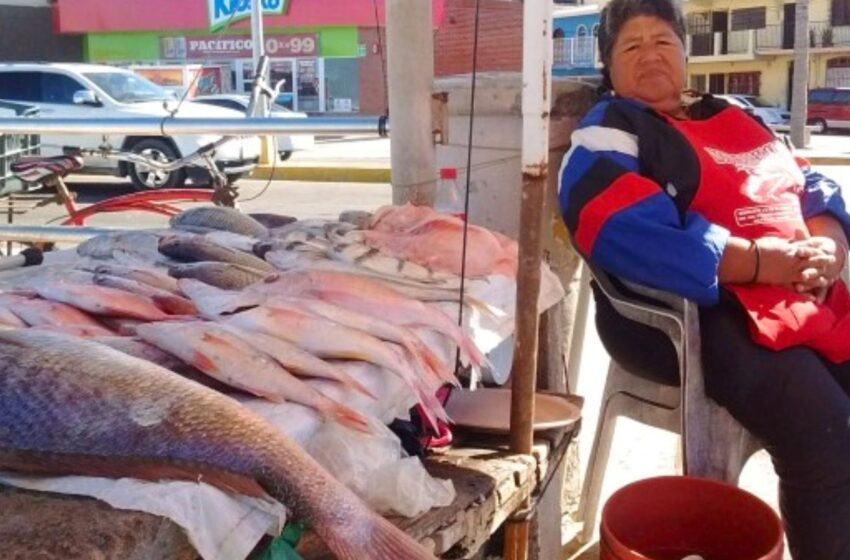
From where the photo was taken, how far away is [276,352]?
220cm

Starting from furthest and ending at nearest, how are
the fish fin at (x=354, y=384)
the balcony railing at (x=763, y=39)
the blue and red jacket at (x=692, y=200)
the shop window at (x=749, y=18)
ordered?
the shop window at (x=749, y=18)
the balcony railing at (x=763, y=39)
the blue and red jacket at (x=692, y=200)
the fish fin at (x=354, y=384)

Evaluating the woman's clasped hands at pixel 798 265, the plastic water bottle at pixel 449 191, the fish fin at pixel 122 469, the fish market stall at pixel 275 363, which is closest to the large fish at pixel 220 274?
the fish market stall at pixel 275 363

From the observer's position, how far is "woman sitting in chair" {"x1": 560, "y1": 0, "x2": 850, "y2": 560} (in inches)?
105

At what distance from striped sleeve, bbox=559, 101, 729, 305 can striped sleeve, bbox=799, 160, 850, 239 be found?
0.54m

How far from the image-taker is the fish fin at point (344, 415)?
6.93 ft

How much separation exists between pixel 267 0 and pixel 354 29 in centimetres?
316

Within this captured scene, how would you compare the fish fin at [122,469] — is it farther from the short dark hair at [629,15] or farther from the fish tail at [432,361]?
the short dark hair at [629,15]

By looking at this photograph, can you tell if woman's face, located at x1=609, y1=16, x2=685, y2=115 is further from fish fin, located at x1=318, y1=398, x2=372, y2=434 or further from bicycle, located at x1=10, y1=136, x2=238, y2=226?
bicycle, located at x1=10, y1=136, x2=238, y2=226

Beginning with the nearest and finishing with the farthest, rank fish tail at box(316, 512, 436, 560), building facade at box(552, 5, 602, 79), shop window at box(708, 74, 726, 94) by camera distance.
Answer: fish tail at box(316, 512, 436, 560), building facade at box(552, 5, 602, 79), shop window at box(708, 74, 726, 94)

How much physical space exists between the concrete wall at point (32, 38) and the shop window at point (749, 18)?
1212 inches

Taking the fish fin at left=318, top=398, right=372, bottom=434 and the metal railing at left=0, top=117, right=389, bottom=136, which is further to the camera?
the metal railing at left=0, top=117, right=389, bottom=136

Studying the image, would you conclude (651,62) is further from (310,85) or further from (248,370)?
(310,85)

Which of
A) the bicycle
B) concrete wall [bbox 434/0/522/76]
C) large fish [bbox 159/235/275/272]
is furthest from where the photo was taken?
the bicycle

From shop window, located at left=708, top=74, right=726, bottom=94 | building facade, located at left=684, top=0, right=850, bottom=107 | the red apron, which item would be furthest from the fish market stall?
shop window, located at left=708, top=74, right=726, bottom=94
